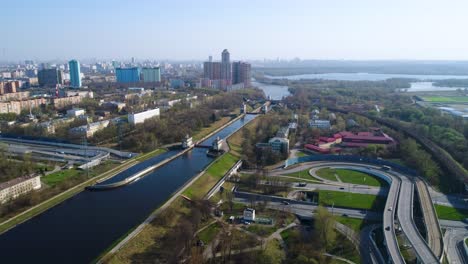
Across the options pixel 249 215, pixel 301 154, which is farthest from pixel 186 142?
pixel 249 215

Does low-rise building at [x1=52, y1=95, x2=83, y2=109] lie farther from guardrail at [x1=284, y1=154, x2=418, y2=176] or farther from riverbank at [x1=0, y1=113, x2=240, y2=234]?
guardrail at [x1=284, y1=154, x2=418, y2=176]

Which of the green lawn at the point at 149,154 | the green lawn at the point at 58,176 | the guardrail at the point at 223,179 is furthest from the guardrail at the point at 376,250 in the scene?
the green lawn at the point at 58,176

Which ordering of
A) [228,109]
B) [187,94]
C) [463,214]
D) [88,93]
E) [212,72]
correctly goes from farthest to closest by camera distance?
1. [212,72]
2. [187,94]
3. [88,93]
4. [228,109]
5. [463,214]

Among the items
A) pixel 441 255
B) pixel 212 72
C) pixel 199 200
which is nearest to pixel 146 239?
pixel 199 200

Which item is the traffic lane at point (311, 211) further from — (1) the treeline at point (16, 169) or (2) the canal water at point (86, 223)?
(1) the treeline at point (16, 169)

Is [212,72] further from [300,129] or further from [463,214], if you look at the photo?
[463,214]

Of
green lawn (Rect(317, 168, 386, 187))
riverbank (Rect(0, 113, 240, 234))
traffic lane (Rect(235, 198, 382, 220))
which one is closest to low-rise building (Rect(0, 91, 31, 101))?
riverbank (Rect(0, 113, 240, 234))
